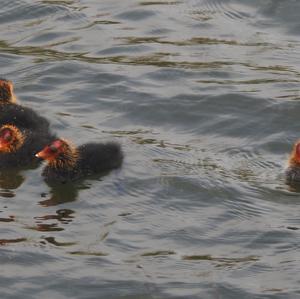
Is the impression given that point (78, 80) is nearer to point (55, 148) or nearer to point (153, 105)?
→ point (153, 105)

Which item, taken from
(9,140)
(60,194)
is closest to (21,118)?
(9,140)

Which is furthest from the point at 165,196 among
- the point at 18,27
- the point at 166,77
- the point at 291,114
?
the point at 18,27

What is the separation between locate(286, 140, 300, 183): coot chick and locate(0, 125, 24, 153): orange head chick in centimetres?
218

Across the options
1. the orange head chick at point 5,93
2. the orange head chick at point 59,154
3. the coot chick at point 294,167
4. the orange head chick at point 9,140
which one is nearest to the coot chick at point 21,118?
the orange head chick at point 5,93

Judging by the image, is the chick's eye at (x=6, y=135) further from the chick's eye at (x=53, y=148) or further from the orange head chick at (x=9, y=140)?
the chick's eye at (x=53, y=148)

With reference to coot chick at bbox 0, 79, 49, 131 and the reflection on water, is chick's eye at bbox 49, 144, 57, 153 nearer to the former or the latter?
the reflection on water

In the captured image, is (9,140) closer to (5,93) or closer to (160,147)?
(5,93)

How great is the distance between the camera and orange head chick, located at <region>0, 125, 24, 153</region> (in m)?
9.16

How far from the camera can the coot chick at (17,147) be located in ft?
29.9

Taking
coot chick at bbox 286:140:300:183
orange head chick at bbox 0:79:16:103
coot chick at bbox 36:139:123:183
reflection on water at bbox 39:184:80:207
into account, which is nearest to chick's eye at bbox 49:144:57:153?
coot chick at bbox 36:139:123:183

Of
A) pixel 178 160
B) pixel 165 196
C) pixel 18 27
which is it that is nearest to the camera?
pixel 165 196

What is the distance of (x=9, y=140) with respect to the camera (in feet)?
30.2

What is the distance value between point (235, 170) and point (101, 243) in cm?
162

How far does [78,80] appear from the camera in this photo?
10828 millimetres
